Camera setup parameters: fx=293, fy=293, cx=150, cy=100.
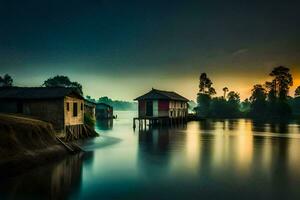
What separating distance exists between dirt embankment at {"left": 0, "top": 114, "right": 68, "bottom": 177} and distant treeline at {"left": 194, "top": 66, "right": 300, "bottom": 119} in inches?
3584

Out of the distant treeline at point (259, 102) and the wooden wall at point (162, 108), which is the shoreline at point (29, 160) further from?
the distant treeline at point (259, 102)

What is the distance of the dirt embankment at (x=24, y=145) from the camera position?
1802 cm

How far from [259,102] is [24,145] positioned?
101055 millimetres

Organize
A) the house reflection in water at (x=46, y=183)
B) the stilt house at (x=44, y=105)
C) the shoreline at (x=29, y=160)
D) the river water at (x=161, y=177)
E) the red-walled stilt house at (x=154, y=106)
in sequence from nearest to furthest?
the house reflection in water at (x=46, y=183) → the river water at (x=161, y=177) → the shoreline at (x=29, y=160) → the stilt house at (x=44, y=105) → the red-walled stilt house at (x=154, y=106)

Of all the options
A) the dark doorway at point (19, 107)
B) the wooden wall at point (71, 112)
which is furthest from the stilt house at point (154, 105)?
the dark doorway at point (19, 107)

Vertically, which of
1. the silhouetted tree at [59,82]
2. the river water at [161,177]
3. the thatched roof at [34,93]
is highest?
the silhouetted tree at [59,82]

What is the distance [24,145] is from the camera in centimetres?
2027

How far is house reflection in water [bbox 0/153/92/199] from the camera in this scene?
14484mm

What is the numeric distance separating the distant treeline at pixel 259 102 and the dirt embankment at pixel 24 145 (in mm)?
91040

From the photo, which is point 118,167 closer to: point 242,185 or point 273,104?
point 242,185

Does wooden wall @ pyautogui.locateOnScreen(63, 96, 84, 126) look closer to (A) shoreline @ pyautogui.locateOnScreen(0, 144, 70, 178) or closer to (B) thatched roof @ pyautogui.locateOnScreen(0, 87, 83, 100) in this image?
(B) thatched roof @ pyautogui.locateOnScreen(0, 87, 83, 100)

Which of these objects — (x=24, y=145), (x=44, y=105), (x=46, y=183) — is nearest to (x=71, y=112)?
(x=44, y=105)

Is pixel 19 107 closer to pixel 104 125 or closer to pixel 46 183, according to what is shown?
pixel 46 183

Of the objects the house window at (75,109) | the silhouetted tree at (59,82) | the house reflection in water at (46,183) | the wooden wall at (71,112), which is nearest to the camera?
the house reflection in water at (46,183)
